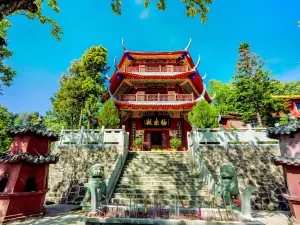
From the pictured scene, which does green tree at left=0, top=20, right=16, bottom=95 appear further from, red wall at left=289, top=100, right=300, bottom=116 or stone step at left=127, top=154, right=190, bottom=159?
red wall at left=289, top=100, right=300, bottom=116

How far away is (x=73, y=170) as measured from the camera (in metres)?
8.89

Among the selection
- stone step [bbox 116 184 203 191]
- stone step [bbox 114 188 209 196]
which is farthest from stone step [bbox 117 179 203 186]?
stone step [bbox 114 188 209 196]

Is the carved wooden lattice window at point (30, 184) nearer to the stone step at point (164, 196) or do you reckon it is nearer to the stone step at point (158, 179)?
the stone step at point (164, 196)

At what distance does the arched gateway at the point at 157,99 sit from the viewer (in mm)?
14477

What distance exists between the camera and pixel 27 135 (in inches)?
237

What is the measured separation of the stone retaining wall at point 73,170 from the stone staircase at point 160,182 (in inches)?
50.5

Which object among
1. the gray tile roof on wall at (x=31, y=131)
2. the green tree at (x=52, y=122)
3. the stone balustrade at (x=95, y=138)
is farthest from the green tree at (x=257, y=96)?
the green tree at (x=52, y=122)

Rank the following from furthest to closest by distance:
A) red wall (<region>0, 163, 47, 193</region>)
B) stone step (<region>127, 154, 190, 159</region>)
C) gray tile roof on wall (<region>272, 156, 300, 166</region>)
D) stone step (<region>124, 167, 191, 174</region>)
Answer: stone step (<region>127, 154, 190, 159</region>), stone step (<region>124, 167, 191, 174</region>), red wall (<region>0, 163, 47, 193</region>), gray tile roof on wall (<region>272, 156, 300, 166</region>)

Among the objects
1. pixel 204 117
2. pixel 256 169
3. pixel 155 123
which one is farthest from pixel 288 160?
pixel 155 123

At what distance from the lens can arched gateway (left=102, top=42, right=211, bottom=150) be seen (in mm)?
14477

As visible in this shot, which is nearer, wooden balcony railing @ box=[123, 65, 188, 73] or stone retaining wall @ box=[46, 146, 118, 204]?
stone retaining wall @ box=[46, 146, 118, 204]

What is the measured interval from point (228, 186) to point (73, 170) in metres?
7.37

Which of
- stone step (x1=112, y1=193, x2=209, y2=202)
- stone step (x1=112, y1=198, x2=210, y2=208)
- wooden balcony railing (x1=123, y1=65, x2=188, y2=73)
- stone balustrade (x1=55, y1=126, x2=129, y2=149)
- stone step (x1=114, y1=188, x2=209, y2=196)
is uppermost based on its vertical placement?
wooden balcony railing (x1=123, y1=65, x2=188, y2=73)

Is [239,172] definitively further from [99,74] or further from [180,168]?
[99,74]
